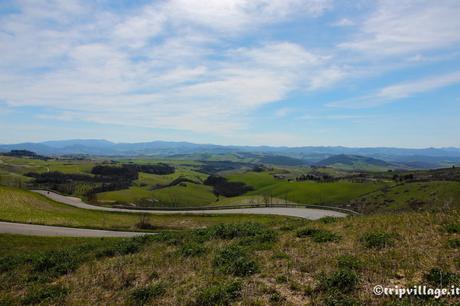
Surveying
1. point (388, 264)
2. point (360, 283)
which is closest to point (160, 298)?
point (360, 283)

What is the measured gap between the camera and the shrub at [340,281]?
325 inches

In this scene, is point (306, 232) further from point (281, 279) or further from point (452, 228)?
point (452, 228)

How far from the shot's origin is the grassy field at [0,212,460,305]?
332 inches

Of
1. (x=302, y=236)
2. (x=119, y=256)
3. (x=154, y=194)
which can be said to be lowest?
(x=154, y=194)

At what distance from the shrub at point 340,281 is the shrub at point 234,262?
7.59 ft

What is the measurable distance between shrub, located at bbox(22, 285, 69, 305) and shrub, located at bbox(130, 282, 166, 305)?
2.45 m

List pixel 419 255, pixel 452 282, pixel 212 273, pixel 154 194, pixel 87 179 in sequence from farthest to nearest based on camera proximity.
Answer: pixel 87 179, pixel 154 194, pixel 212 273, pixel 419 255, pixel 452 282

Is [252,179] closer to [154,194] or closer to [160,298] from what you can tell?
[154,194]

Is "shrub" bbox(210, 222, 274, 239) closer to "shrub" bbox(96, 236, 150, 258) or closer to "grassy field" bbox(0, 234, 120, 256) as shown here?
"shrub" bbox(96, 236, 150, 258)

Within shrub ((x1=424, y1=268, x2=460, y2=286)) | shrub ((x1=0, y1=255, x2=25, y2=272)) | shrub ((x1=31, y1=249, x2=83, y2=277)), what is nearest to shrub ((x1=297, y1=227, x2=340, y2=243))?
shrub ((x1=424, y1=268, x2=460, y2=286))

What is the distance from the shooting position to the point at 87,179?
566 feet

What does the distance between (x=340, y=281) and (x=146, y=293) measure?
5.44 m

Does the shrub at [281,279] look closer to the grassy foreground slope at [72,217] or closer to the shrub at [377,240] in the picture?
the shrub at [377,240]

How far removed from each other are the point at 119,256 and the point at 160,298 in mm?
6154
